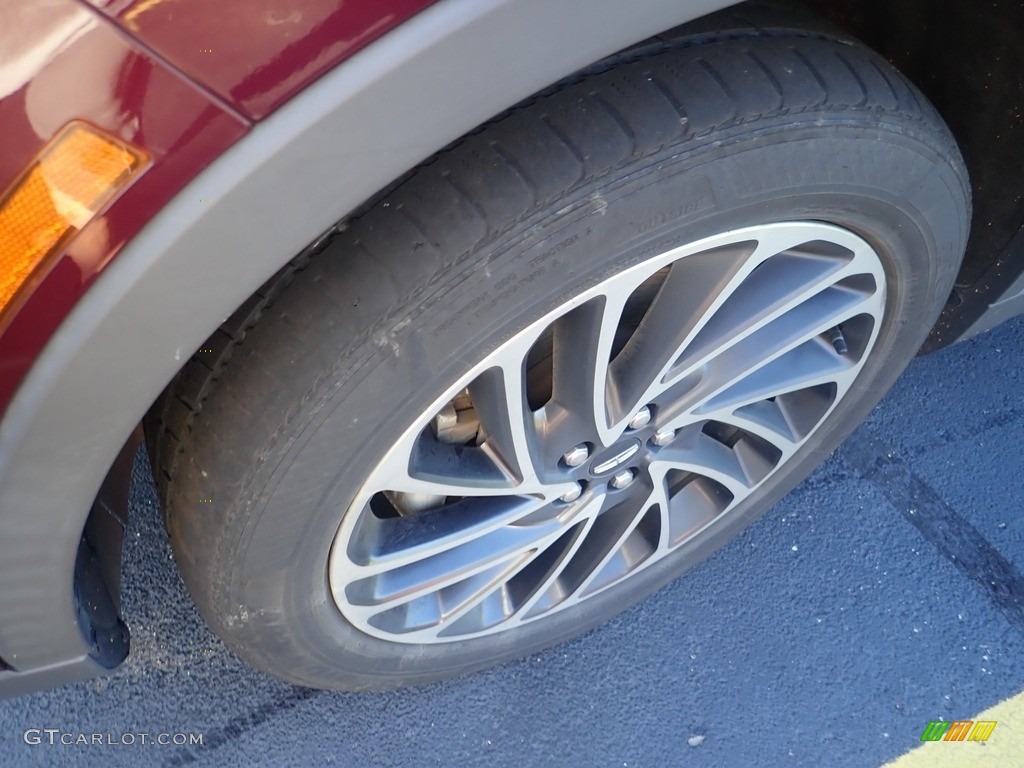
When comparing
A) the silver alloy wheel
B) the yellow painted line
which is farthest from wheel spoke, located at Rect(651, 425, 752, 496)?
the yellow painted line

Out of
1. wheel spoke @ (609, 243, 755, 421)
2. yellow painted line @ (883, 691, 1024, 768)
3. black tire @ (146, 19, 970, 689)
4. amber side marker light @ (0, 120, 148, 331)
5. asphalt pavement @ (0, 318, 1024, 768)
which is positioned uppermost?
amber side marker light @ (0, 120, 148, 331)

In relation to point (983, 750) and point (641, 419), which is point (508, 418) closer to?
point (641, 419)

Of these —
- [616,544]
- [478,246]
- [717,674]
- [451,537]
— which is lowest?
[717,674]

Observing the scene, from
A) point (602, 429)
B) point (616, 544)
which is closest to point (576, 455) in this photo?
point (602, 429)

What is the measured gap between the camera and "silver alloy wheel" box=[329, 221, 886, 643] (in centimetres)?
109

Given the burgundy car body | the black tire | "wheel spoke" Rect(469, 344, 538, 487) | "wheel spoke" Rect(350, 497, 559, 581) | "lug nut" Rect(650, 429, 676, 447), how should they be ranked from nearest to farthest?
the burgundy car body → the black tire → "wheel spoke" Rect(469, 344, 538, 487) → "wheel spoke" Rect(350, 497, 559, 581) → "lug nut" Rect(650, 429, 676, 447)

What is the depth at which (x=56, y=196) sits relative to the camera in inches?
26.7

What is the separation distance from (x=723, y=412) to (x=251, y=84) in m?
0.93

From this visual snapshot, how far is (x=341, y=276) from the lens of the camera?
916 mm

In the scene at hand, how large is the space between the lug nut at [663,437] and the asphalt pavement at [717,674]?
1.59ft

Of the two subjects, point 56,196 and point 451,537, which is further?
point 451,537

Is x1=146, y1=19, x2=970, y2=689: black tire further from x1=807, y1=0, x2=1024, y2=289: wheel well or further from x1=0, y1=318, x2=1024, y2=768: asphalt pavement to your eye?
x1=0, y1=318, x2=1024, y2=768: asphalt pavement

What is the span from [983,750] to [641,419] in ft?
3.08

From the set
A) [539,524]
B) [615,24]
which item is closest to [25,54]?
[615,24]
